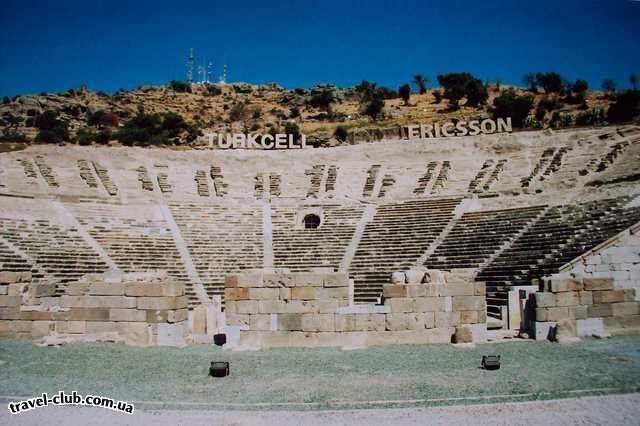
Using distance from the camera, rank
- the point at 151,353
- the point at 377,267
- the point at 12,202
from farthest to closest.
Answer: the point at 12,202
the point at 377,267
the point at 151,353

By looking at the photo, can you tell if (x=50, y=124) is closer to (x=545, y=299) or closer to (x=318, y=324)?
(x=318, y=324)

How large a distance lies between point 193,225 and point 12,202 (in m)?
9.80

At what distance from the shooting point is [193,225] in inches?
1141

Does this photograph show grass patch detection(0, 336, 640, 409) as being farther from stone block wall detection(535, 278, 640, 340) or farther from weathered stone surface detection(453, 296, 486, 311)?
weathered stone surface detection(453, 296, 486, 311)

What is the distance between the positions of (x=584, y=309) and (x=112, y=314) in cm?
1148

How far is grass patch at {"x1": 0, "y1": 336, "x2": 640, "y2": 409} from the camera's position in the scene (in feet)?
25.5

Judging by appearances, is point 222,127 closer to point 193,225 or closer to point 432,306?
point 193,225

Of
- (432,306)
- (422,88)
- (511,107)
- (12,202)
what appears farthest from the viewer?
(422,88)

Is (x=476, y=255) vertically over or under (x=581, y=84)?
under

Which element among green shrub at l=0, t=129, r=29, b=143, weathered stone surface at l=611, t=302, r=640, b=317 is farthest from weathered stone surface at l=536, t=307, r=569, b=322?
green shrub at l=0, t=129, r=29, b=143

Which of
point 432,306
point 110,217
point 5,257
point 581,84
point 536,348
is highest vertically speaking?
point 581,84

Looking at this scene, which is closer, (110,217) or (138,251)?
(138,251)

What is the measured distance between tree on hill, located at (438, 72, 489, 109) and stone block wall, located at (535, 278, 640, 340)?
5516 centimetres

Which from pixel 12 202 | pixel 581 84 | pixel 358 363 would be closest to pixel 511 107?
pixel 581 84
